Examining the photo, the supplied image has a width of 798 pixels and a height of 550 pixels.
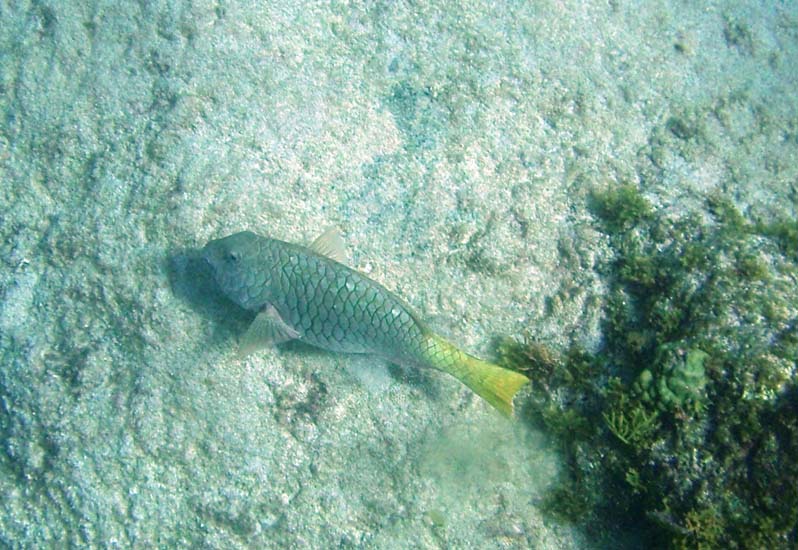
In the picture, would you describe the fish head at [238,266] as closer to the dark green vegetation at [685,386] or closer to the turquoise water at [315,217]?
the turquoise water at [315,217]

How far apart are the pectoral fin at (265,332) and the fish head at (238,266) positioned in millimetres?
109

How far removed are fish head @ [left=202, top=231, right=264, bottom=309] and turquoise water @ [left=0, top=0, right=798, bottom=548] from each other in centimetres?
39

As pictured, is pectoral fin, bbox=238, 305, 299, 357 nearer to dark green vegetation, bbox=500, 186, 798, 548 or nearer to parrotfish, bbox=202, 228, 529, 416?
parrotfish, bbox=202, 228, 529, 416

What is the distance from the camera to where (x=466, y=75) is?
4.83 metres

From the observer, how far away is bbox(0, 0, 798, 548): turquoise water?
3.86 meters

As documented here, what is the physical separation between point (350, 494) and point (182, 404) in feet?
4.62

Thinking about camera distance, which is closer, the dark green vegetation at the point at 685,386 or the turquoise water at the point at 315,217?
the dark green vegetation at the point at 685,386

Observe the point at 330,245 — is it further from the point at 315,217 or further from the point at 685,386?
the point at 685,386

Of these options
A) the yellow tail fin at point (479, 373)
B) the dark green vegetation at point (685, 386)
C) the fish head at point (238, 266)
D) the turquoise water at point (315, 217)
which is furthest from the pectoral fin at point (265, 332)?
the dark green vegetation at point (685, 386)

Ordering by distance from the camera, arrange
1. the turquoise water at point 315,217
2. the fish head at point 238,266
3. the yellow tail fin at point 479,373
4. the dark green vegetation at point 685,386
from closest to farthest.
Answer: the dark green vegetation at point 685,386 < the yellow tail fin at point 479,373 < the fish head at point 238,266 < the turquoise water at point 315,217

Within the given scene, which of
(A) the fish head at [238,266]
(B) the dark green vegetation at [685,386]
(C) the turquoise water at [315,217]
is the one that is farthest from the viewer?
(C) the turquoise water at [315,217]

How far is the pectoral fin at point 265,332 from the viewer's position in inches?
143

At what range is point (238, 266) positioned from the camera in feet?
11.9

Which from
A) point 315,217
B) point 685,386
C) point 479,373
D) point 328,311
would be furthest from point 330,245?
point 685,386
